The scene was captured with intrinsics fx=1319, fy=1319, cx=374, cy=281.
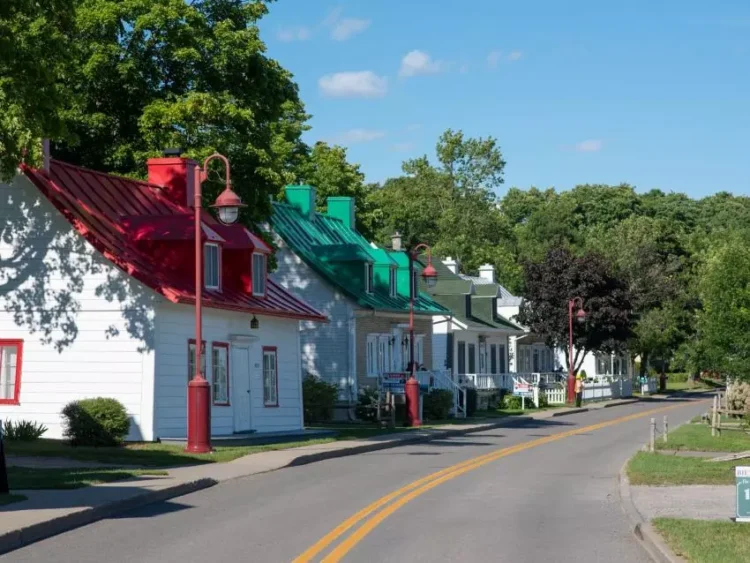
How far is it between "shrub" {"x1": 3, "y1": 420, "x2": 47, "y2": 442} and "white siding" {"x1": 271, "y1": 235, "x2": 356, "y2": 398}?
1909cm

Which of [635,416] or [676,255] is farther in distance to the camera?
[676,255]

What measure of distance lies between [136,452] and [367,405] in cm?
2052

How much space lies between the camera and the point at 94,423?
30047 millimetres

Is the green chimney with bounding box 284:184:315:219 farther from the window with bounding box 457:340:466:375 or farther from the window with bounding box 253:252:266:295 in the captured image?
the window with bounding box 253:252:266:295

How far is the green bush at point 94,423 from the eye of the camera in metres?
29.9

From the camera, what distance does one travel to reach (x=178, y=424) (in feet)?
106

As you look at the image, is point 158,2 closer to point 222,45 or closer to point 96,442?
point 222,45

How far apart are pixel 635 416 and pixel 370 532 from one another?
3958 centimetres

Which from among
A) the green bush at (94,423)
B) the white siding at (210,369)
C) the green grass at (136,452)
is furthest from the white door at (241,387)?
the green bush at (94,423)

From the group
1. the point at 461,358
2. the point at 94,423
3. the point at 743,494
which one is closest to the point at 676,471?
the point at 743,494

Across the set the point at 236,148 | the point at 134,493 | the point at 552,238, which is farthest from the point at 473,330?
the point at 552,238

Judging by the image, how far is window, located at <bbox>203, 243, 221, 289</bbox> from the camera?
34.5m

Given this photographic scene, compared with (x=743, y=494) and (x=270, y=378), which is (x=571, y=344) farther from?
(x=743, y=494)

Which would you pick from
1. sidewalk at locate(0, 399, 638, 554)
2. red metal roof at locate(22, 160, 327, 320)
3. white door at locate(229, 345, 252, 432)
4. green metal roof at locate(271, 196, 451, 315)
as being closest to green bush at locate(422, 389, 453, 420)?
green metal roof at locate(271, 196, 451, 315)
